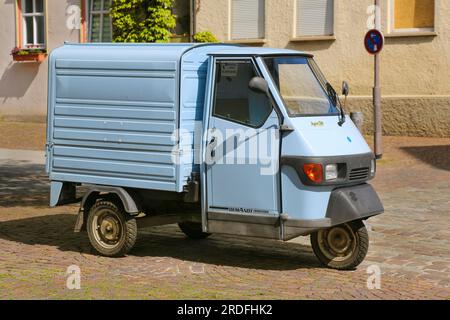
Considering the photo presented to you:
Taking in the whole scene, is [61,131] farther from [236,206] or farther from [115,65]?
[236,206]

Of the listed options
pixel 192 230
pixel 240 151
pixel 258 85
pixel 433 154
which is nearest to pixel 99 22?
pixel 433 154

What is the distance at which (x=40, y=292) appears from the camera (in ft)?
24.2

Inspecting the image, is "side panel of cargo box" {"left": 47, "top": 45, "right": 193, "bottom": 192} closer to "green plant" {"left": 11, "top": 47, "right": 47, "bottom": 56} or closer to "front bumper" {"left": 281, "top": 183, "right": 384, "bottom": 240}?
"front bumper" {"left": 281, "top": 183, "right": 384, "bottom": 240}

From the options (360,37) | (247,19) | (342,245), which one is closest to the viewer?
(342,245)

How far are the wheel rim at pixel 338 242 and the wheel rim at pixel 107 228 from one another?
207cm

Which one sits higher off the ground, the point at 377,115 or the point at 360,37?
the point at 360,37

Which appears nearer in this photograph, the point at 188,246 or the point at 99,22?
the point at 188,246

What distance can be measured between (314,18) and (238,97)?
15210 millimetres

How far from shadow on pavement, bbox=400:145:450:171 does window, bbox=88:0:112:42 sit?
1154 cm

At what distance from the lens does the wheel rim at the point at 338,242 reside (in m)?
8.30

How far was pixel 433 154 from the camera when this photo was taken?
18.2m

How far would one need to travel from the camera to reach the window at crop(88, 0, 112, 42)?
27219 mm

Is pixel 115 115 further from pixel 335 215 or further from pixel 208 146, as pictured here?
pixel 335 215

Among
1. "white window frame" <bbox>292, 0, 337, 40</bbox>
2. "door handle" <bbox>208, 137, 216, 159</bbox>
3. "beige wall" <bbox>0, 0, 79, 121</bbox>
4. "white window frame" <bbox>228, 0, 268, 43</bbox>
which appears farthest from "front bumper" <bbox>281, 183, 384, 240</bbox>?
"beige wall" <bbox>0, 0, 79, 121</bbox>
